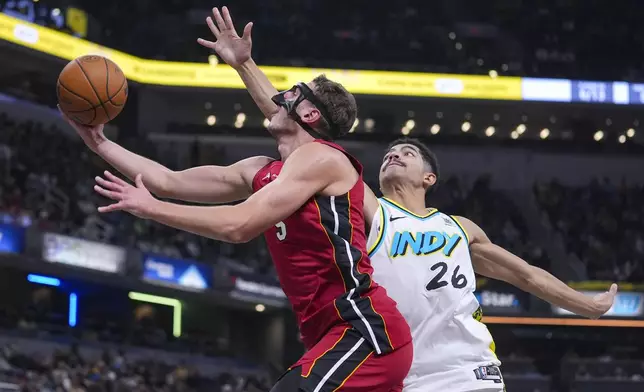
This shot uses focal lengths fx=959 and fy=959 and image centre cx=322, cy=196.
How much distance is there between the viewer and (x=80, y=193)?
21.5 metres

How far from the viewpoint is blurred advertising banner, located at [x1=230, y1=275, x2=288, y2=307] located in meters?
22.3

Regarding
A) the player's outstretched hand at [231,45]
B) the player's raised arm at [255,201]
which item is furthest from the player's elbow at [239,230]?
the player's outstretched hand at [231,45]

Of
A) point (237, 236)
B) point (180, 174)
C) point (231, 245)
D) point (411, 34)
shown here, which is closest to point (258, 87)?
point (180, 174)

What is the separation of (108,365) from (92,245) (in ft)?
9.41

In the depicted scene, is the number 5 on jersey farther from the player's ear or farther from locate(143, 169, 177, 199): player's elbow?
locate(143, 169, 177, 199): player's elbow

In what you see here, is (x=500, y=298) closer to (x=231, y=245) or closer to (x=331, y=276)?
(x=231, y=245)

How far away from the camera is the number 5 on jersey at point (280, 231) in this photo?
4.34 m

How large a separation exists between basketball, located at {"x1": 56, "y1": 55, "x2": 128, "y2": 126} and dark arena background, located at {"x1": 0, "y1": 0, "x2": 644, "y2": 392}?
13.8 meters

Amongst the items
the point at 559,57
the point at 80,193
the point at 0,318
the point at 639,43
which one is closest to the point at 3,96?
the point at 80,193

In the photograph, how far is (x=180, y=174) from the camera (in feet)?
16.0

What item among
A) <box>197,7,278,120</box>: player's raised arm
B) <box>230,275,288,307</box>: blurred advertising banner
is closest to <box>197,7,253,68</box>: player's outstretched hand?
<box>197,7,278,120</box>: player's raised arm

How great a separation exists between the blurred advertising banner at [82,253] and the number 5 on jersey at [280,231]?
14561mm

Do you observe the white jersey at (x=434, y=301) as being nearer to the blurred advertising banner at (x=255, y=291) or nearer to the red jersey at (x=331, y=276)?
the red jersey at (x=331, y=276)

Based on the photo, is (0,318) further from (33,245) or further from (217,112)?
(217,112)
